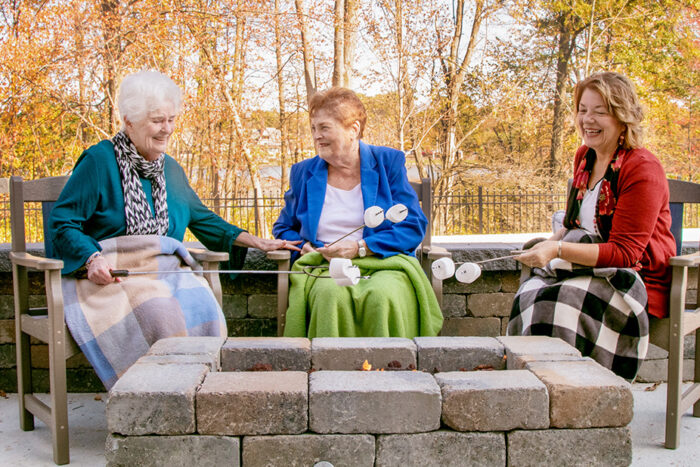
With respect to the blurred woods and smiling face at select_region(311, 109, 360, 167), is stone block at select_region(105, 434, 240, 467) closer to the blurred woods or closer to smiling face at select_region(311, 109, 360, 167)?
smiling face at select_region(311, 109, 360, 167)

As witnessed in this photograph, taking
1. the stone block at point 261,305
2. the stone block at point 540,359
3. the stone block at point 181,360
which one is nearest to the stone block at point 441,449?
the stone block at point 540,359

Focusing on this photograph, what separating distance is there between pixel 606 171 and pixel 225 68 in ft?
31.7

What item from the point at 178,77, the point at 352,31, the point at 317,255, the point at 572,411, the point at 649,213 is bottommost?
the point at 572,411

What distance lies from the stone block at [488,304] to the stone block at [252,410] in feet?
6.78

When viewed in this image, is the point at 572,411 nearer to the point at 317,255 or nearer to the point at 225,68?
the point at 317,255

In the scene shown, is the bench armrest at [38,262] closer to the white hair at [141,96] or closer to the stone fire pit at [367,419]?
the white hair at [141,96]

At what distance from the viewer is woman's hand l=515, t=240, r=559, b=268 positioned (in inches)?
105

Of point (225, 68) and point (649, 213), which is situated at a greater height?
point (225, 68)

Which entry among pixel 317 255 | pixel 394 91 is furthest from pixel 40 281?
pixel 394 91

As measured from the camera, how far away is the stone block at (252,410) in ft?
5.74

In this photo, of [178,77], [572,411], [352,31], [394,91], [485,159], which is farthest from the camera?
[485,159]

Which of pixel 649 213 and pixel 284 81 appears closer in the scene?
pixel 649 213

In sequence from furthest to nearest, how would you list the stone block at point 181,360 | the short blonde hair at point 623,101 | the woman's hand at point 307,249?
the woman's hand at point 307,249, the short blonde hair at point 623,101, the stone block at point 181,360

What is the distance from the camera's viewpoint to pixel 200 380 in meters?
1.84
